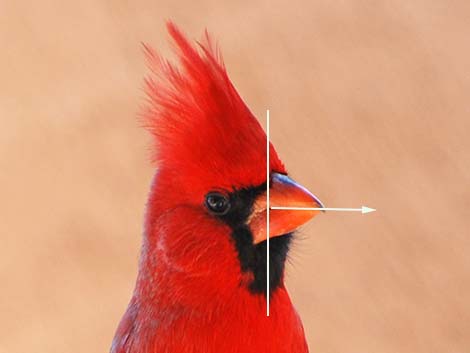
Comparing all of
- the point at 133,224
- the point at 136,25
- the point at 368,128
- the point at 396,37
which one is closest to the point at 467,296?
the point at 368,128

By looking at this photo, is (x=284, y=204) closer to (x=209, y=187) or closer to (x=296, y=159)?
(x=209, y=187)

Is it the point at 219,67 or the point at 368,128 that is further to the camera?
the point at 368,128

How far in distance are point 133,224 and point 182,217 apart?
1.34 ft

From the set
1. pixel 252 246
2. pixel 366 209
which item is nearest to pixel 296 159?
pixel 366 209

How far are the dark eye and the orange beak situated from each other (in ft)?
0.08

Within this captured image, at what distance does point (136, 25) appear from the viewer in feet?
3.86

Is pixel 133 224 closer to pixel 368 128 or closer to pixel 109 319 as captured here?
pixel 109 319

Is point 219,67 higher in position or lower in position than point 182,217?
higher

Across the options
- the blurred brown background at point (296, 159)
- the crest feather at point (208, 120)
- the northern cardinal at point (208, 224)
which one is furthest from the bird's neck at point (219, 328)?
the blurred brown background at point (296, 159)

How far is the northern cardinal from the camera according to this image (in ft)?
2.42

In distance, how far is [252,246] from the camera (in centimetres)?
79

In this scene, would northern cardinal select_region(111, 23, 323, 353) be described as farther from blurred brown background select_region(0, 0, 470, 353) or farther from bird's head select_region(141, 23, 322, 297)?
blurred brown background select_region(0, 0, 470, 353)

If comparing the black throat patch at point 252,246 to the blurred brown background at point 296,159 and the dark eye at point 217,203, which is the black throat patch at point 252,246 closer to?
the dark eye at point 217,203

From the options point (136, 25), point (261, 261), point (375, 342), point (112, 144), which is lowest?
point (375, 342)
